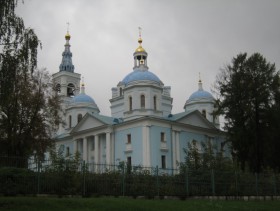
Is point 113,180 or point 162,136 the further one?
point 162,136

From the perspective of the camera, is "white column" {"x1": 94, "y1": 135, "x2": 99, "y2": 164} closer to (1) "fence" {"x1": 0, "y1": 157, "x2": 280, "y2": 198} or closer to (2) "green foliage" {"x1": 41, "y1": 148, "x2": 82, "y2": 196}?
(1) "fence" {"x1": 0, "y1": 157, "x2": 280, "y2": 198}

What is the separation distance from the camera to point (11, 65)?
13.8 m

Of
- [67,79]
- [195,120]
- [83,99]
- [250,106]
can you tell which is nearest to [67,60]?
[67,79]

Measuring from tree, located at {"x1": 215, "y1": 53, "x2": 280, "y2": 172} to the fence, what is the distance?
11269 millimetres

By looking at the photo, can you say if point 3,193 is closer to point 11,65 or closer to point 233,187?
point 11,65

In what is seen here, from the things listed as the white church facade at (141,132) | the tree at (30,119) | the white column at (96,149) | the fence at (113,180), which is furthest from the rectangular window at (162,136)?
the fence at (113,180)

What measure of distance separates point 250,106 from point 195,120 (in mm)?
8475

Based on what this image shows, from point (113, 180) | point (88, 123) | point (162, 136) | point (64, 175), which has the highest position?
point (88, 123)

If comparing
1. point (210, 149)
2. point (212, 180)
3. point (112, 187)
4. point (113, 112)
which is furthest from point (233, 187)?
point (113, 112)

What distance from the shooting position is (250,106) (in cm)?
3450

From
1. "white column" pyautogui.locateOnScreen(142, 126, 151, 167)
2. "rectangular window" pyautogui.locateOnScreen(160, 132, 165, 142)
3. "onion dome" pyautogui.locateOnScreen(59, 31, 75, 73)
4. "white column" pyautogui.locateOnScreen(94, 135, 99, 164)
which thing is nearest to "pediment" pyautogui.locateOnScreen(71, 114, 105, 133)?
"white column" pyautogui.locateOnScreen(94, 135, 99, 164)

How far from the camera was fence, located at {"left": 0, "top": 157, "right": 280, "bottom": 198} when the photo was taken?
16266mm

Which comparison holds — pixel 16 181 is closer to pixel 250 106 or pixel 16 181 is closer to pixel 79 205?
pixel 79 205

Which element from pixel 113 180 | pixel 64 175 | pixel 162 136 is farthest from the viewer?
pixel 162 136
